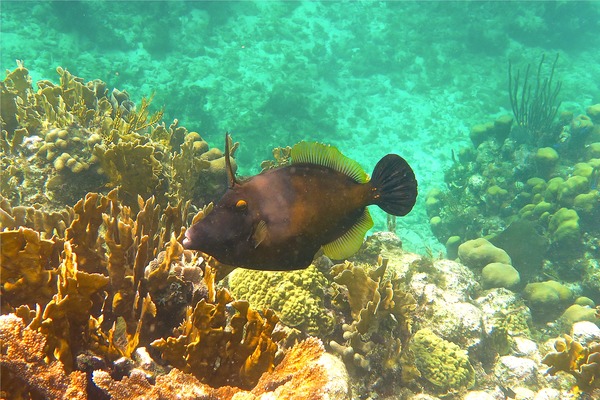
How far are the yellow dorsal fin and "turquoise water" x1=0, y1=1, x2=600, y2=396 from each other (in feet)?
40.6

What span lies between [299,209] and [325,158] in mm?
366

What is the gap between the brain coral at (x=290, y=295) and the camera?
11.1 feet

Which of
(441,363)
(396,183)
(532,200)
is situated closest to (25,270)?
(396,183)

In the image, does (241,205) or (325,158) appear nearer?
(241,205)

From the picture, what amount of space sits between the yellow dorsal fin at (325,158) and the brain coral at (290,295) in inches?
69.5

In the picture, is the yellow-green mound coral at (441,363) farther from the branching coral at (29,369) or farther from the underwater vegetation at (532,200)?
the underwater vegetation at (532,200)

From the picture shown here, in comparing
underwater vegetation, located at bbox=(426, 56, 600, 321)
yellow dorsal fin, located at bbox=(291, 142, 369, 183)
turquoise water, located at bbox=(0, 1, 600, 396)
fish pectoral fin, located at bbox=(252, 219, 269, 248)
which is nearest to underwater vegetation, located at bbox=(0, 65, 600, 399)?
fish pectoral fin, located at bbox=(252, 219, 269, 248)

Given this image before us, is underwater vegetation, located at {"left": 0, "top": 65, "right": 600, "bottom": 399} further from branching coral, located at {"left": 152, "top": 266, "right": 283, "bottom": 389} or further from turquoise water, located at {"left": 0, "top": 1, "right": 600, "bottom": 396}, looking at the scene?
turquoise water, located at {"left": 0, "top": 1, "right": 600, "bottom": 396}

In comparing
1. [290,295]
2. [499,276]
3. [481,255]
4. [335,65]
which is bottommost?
[290,295]

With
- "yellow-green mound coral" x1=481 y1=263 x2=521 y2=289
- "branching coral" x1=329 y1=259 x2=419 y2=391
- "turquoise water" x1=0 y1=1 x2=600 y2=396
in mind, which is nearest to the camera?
"branching coral" x1=329 y1=259 x2=419 y2=391

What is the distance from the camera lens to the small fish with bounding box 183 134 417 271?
67.1 inches

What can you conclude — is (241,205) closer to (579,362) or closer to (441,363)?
(441,363)

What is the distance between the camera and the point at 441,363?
4.56 m

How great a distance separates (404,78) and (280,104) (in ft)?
34.5
